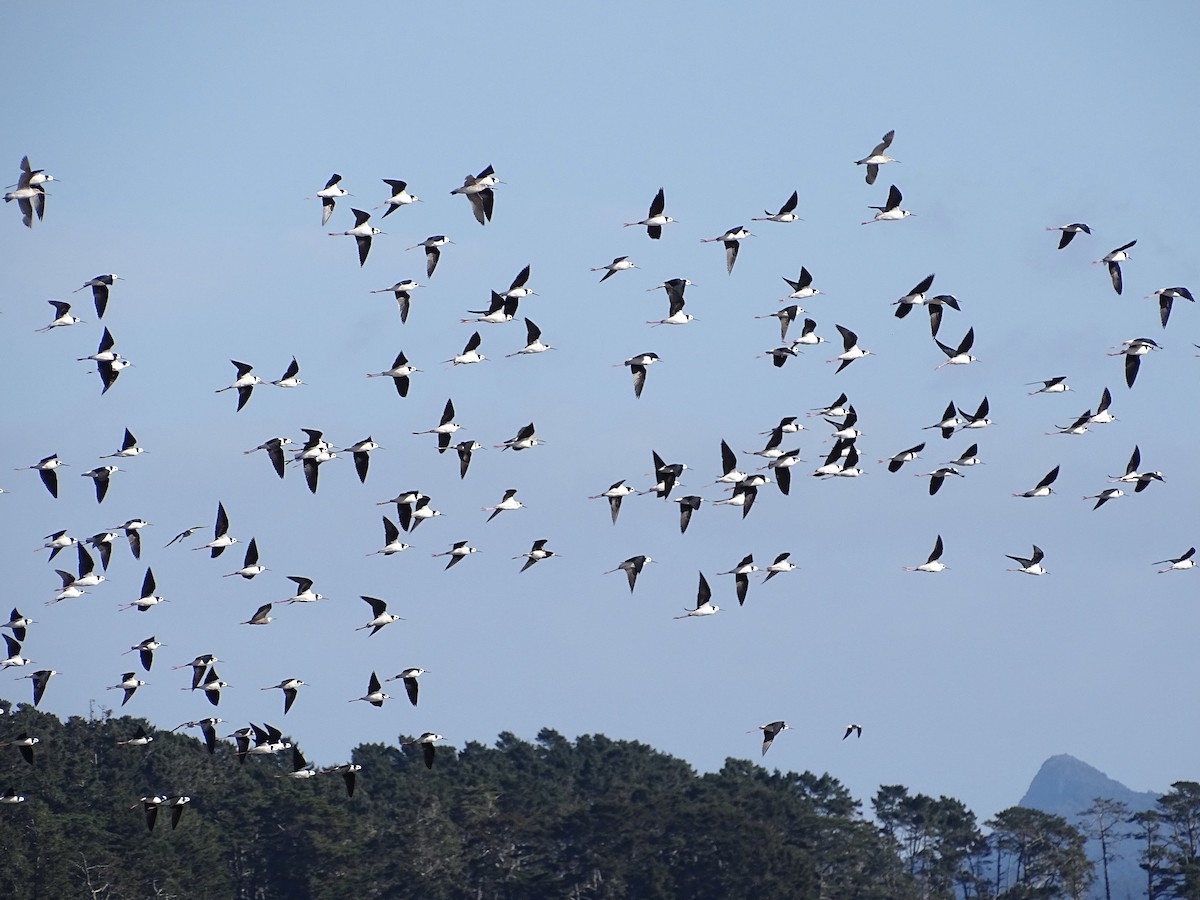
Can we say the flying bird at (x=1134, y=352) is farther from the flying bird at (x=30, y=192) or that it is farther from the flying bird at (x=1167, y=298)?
the flying bird at (x=30, y=192)

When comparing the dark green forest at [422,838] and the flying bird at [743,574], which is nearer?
the flying bird at [743,574]

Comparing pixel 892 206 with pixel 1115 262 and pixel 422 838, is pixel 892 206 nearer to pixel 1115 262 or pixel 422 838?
pixel 1115 262

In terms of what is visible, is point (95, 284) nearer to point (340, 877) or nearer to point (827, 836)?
point (340, 877)

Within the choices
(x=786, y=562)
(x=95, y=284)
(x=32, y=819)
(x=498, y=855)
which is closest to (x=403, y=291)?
(x=95, y=284)

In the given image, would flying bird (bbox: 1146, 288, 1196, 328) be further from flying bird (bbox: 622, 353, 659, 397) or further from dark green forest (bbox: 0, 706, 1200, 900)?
dark green forest (bbox: 0, 706, 1200, 900)

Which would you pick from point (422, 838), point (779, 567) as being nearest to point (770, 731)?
point (779, 567)

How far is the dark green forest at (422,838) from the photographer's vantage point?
8650cm

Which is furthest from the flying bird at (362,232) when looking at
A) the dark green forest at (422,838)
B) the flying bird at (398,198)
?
the dark green forest at (422,838)

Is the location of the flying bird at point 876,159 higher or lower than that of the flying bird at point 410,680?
higher

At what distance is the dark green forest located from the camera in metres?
86.5

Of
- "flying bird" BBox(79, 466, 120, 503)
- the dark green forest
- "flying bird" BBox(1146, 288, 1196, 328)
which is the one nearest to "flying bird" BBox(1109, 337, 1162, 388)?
"flying bird" BBox(1146, 288, 1196, 328)

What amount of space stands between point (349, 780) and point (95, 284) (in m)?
14.7

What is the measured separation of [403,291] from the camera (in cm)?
5062

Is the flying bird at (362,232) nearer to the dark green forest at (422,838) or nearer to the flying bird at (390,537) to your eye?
the flying bird at (390,537)
